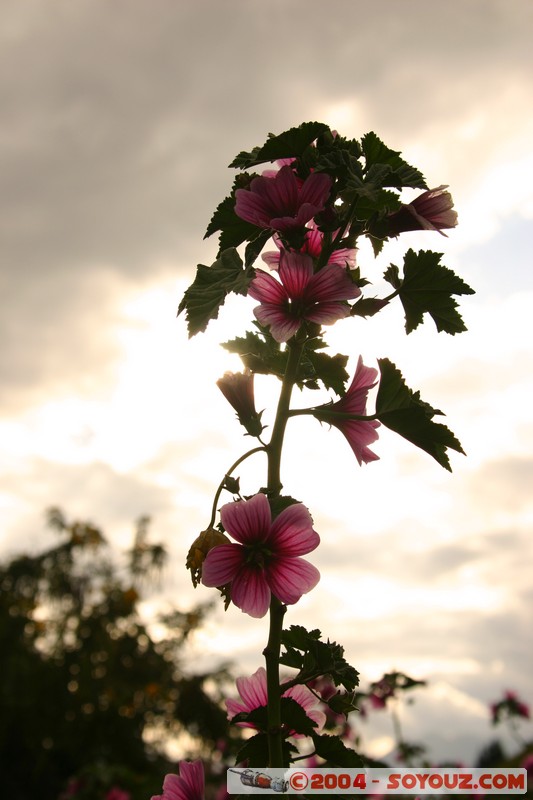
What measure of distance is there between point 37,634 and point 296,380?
9.28 m

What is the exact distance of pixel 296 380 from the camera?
1566 mm

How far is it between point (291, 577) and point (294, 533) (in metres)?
0.08

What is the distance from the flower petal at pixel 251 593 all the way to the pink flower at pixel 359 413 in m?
0.40

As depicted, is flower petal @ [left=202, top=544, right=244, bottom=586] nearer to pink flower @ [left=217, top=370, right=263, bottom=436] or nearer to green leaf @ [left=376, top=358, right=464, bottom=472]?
pink flower @ [left=217, top=370, right=263, bottom=436]

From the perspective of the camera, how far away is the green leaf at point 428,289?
1553 millimetres

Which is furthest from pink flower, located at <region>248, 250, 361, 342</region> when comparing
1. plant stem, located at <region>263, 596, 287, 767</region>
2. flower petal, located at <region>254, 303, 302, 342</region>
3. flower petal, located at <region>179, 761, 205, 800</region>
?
flower petal, located at <region>179, 761, 205, 800</region>

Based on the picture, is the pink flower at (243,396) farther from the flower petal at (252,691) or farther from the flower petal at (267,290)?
the flower petal at (252,691)

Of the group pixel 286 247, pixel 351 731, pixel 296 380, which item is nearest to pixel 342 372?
pixel 296 380

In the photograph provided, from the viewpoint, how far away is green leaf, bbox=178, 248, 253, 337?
1.43 m

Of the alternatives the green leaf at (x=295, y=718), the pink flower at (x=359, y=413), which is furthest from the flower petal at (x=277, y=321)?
the green leaf at (x=295, y=718)

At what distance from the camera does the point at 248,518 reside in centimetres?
135

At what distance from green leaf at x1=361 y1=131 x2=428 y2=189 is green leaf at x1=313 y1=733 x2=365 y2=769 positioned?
1.08 metres

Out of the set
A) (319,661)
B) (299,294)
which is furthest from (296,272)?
(319,661)

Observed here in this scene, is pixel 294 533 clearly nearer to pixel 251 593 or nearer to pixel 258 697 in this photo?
pixel 251 593
